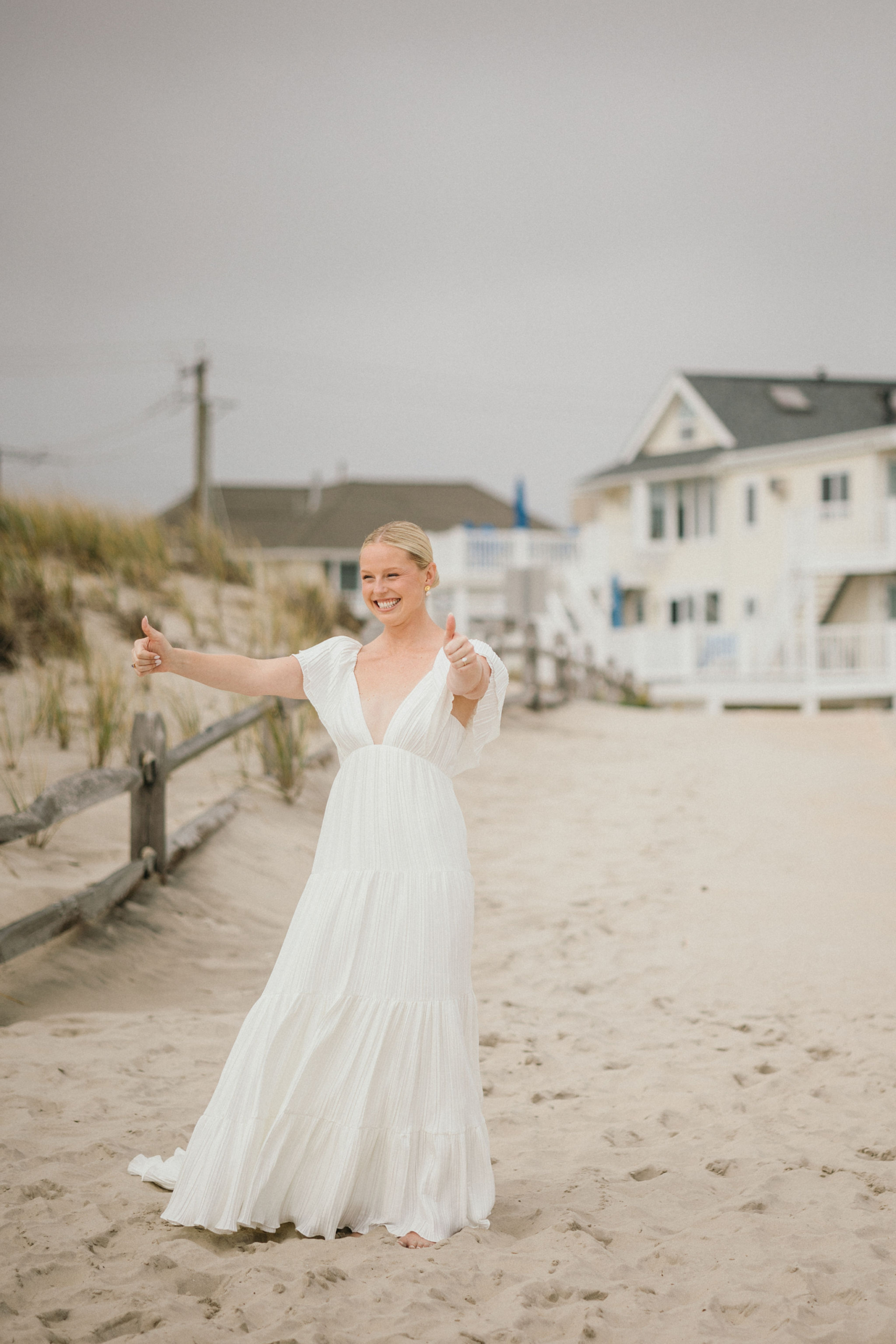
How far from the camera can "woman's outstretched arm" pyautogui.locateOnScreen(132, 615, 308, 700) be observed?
10.4 ft

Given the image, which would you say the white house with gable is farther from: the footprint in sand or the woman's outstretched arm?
the woman's outstretched arm

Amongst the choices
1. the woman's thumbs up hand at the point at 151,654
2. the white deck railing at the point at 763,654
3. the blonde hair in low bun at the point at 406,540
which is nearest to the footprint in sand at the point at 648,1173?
the blonde hair in low bun at the point at 406,540

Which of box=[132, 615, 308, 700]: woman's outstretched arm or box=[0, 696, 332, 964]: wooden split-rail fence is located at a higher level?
box=[132, 615, 308, 700]: woman's outstretched arm

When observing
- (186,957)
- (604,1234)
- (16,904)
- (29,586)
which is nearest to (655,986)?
(186,957)

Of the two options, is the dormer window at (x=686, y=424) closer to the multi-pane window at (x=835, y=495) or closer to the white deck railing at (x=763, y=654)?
the multi-pane window at (x=835, y=495)

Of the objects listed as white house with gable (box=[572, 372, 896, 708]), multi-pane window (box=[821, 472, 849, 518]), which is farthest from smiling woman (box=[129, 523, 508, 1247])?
multi-pane window (box=[821, 472, 849, 518])

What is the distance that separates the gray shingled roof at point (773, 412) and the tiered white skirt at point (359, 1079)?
2703 centimetres

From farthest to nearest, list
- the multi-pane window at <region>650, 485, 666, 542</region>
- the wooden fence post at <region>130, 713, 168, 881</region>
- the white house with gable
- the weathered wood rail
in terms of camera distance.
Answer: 1. the multi-pane window at <region>650, 485, 666, 542</region>
2. the white house with gable
3. the weathered wood rail
4. the wooden fence post at <region>130, 713, 168, 881</region>

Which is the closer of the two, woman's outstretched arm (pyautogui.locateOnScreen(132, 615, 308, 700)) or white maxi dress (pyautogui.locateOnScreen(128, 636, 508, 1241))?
white maxi dress (pyautogui.locateOnScreen(128, 636, 508, 1241))

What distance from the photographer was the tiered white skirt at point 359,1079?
3018 mm

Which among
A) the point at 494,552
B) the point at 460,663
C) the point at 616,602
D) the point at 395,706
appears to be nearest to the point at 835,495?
the point at 616,602

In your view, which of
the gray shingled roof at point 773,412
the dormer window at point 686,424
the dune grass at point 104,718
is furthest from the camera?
the dormer window at point 686,424

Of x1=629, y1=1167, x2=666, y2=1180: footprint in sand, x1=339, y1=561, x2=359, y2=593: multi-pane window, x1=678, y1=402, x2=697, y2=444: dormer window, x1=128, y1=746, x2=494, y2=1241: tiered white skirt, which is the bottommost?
x1=629, y1=1167, x2=666, y2=1180: footprint in sand

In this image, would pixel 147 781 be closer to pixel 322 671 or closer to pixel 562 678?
pixel 322 671
